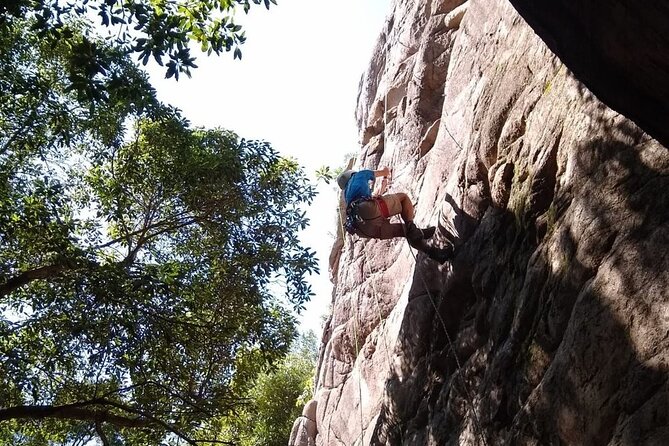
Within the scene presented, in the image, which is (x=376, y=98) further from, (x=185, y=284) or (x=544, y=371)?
(x=544, y=371)

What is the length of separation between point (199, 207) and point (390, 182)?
3.88 meters

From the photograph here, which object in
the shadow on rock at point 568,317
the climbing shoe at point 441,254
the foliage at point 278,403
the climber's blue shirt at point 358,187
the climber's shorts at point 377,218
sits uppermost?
the foliage at point 278,403

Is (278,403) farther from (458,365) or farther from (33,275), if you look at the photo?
(458,365)

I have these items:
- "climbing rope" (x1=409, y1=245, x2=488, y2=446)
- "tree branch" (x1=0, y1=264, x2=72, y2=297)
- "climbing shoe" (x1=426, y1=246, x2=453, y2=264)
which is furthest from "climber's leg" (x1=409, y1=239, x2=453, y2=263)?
"tree branch" (x1=0, y1=264, x2=72, y2=297)

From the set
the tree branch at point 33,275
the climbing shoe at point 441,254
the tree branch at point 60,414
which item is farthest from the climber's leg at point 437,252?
the tree branch at point 60,414

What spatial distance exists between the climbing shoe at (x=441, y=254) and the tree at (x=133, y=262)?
3862 millimetres

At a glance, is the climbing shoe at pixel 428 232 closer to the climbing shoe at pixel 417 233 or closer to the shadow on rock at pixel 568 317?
the climbing shoe at pixel 417 233

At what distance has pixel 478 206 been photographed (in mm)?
7500

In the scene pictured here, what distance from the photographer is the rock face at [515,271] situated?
169 inches

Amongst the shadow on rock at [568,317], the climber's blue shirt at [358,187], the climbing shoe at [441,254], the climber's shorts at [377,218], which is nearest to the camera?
the shadow on rock at [568,317]

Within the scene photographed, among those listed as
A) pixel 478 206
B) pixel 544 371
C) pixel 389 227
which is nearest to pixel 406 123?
pixel 389 227

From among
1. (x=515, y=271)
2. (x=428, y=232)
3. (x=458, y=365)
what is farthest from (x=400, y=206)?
(x=515, y=271)

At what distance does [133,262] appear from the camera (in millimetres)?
11531

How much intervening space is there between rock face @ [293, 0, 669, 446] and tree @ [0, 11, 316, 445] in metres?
2.56
